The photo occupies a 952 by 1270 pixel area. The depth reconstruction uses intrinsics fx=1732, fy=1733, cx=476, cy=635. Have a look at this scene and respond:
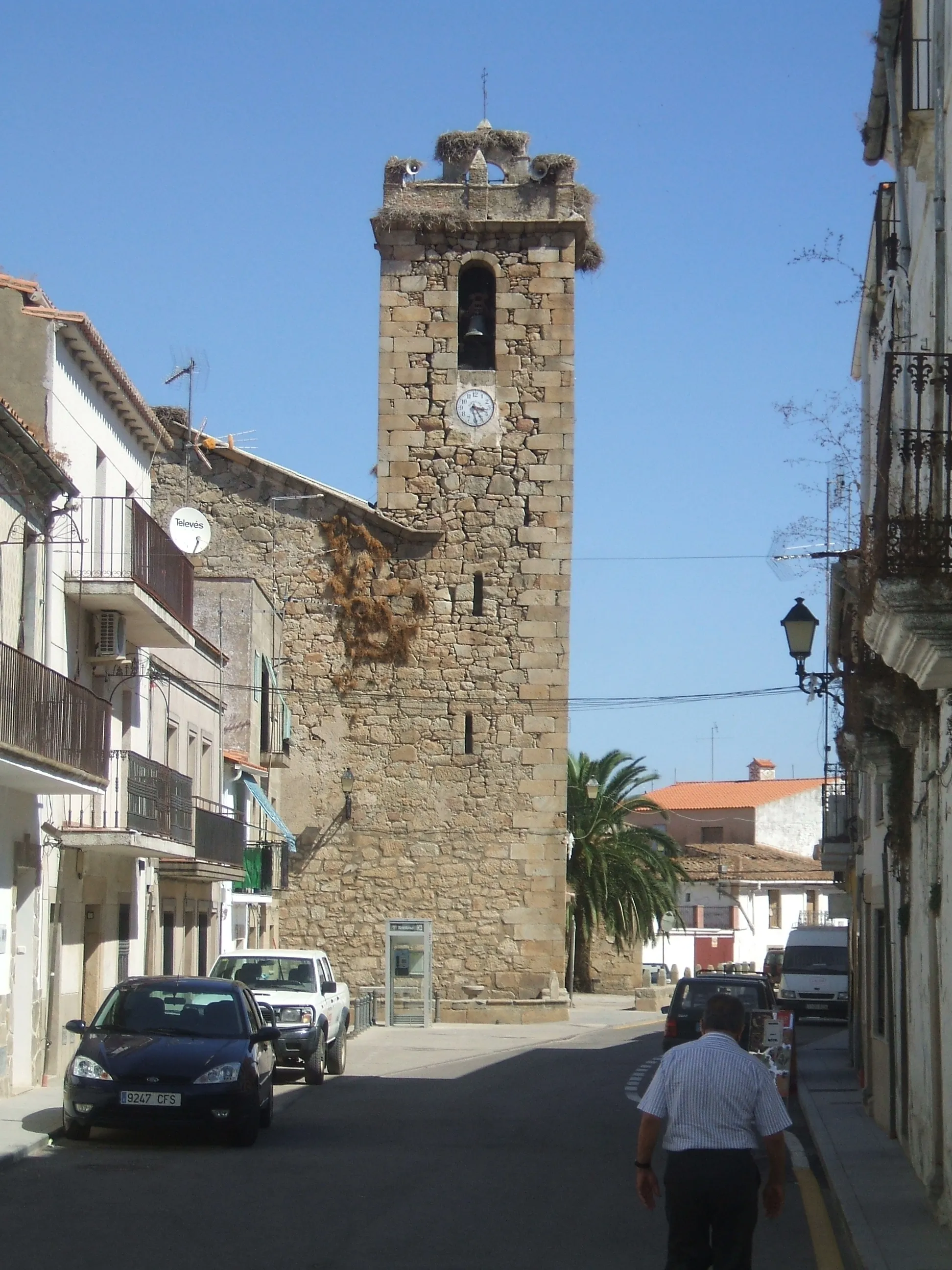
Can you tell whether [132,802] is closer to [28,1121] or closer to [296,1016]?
[296,1016]

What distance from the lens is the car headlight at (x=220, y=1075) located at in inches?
562

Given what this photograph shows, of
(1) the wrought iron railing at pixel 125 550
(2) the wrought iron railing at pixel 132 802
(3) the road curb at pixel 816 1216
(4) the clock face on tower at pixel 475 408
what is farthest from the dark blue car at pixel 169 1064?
(4) the clock face on tower at pixel 475 408

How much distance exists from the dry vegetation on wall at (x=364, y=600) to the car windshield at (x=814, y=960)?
540 inches

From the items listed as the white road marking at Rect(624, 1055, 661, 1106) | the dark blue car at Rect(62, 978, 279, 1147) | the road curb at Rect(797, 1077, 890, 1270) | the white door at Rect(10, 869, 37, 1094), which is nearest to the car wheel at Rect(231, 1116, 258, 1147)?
the dark blue car at Rect(62, 978, 279, 1147)

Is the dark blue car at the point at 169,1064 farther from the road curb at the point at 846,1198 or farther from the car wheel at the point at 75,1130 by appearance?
the road curb at the point at 846,1198

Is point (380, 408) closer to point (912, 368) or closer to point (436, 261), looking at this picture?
point (436, 261)

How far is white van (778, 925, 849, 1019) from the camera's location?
4056 centimetres

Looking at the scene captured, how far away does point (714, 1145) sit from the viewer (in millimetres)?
6488

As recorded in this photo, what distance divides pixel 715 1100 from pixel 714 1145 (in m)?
0.16

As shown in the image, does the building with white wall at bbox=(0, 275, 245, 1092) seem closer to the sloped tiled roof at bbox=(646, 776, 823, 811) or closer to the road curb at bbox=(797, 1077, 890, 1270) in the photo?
the road curb at bbox=(797, 1077, 890, 1270)

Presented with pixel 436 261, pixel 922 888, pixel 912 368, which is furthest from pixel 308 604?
pixel 912 368

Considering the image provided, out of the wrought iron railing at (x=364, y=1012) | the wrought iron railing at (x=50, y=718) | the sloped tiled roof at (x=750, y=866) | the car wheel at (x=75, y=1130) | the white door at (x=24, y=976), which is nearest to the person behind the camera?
the car wheel at (x=75, y=1130)

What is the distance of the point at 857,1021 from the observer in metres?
23.4

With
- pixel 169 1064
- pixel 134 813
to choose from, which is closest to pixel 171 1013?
pixel 169 1064
